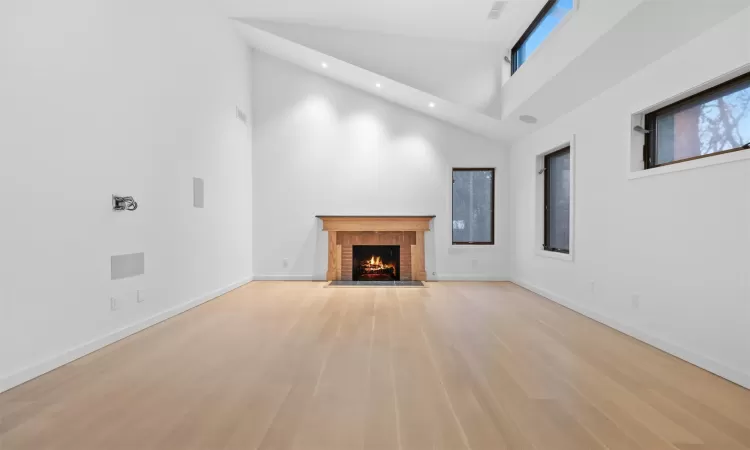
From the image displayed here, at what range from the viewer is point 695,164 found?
2754mm

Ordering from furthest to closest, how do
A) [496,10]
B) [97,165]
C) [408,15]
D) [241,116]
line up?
[241,116] → [408,15] → [496,10] → [97,165]

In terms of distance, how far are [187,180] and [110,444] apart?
3.31 meters

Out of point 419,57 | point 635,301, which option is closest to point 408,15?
point 419,57

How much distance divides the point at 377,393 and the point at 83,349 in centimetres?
227

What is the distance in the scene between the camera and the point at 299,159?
264 inches

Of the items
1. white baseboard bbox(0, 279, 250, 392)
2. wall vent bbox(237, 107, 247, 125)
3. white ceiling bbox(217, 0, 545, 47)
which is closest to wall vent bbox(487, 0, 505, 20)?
white ceiling bbox(217, 0, 545, 47)

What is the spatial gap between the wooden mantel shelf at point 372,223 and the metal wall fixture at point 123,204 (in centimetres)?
344

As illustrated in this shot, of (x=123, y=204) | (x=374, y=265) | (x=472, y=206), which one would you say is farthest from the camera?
(x=374, y=265)

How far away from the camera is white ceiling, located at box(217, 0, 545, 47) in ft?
15.8

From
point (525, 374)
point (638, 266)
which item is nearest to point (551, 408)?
point (525, 374)

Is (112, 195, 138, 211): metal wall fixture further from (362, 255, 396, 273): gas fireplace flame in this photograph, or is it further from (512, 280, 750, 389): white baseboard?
(512, 280, 750, 389): white baseboard

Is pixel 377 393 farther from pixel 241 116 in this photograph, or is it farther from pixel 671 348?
pixel 241 116

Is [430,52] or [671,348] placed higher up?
[430,52]

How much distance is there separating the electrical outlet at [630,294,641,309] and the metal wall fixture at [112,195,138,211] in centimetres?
446
